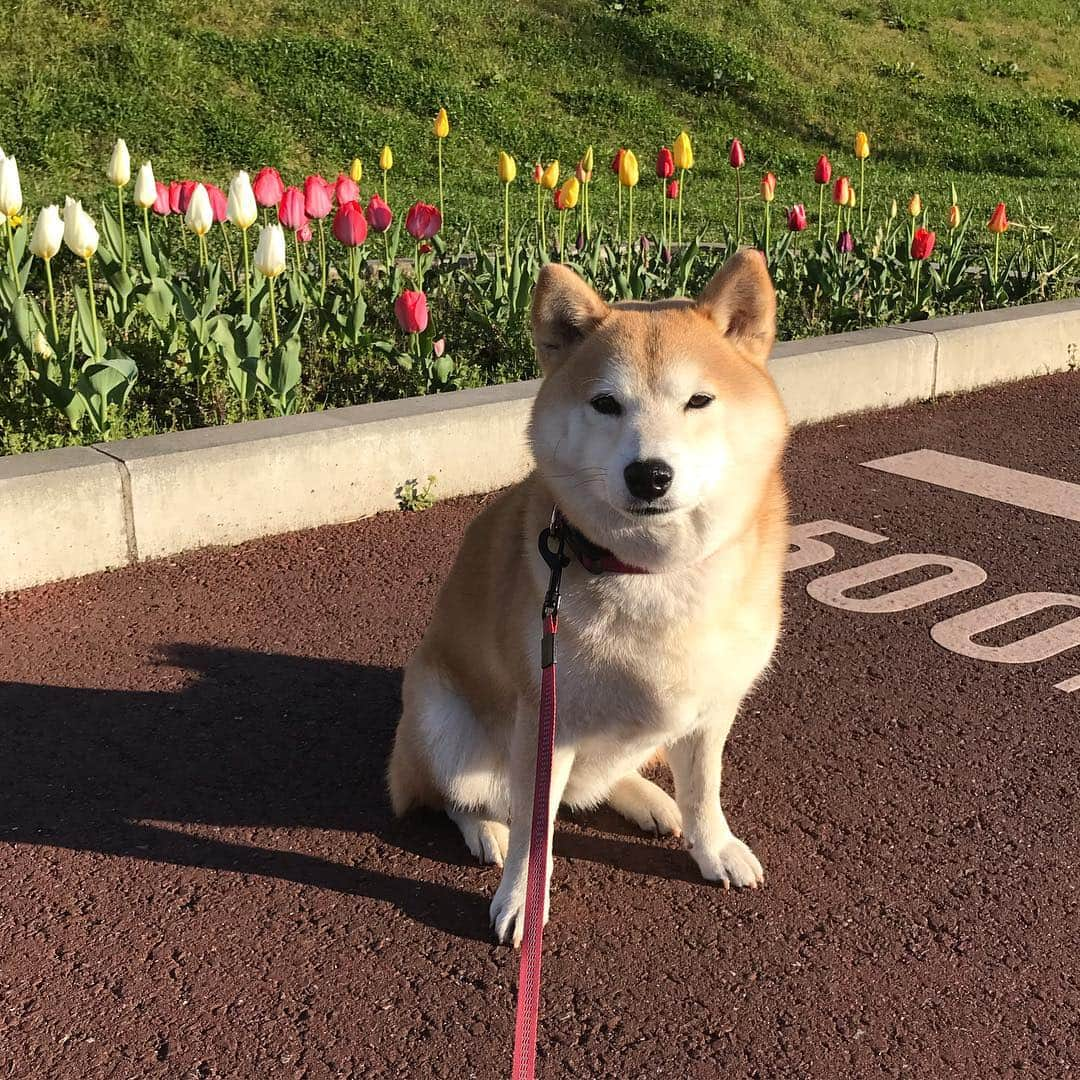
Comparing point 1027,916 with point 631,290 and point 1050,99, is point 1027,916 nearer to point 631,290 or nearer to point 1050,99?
point 631,290

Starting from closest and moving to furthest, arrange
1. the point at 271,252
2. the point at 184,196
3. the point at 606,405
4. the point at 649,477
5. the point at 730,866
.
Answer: the point at 649,477, the point at 606,405, the point at 730,866, the point at 271,252, the point at 184,196

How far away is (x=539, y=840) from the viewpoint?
8.28 feet

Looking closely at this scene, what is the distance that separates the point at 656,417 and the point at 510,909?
1.14 m

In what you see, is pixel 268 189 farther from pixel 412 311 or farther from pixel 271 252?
pixel 412 311

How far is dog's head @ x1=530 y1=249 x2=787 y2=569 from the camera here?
98.9 inches

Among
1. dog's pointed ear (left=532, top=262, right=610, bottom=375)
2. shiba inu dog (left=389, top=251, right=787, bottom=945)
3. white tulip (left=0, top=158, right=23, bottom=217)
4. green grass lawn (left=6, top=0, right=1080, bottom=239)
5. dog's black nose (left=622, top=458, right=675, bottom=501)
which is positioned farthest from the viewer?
green grass lawn (left=6, top=0, right=1080, bottom=239)

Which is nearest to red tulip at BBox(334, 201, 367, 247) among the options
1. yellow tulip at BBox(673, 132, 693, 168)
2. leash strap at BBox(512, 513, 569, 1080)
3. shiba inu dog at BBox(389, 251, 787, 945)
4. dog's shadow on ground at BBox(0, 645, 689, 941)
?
yellow tulip at BBox(673, 132, 693, 168)

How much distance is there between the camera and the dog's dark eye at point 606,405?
259cm

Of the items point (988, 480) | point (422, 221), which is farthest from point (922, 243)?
point (422, 221)

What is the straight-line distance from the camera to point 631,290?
6816 millimetres

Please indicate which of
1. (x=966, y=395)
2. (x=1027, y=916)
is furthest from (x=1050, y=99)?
(x=1027, y=916)

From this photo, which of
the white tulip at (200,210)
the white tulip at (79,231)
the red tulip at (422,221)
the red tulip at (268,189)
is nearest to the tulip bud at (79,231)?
the white tulip at (79,231)

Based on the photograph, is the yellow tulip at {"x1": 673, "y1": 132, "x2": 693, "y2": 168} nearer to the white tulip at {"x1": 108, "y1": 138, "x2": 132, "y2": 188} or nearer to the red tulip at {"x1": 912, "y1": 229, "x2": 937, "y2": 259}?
the red tulip at {"x1": 912, "y1": 229, "x2": 937, "y2": 259}

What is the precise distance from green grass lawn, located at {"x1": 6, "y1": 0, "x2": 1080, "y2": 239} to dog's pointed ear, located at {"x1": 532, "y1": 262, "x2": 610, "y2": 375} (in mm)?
7819
